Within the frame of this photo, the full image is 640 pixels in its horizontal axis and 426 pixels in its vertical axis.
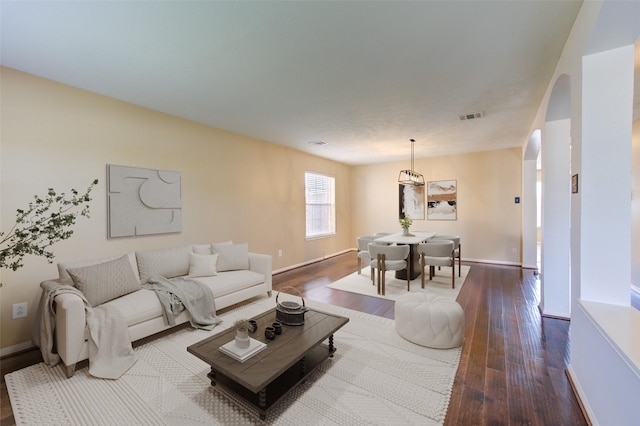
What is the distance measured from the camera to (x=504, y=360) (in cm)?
234

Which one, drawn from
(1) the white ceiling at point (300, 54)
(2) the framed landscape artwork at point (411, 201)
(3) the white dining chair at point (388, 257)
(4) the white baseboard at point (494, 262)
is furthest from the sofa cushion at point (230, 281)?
(4) the white baseboard at point (494, 262)

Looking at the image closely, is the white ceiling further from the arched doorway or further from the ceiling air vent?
the arched doorway

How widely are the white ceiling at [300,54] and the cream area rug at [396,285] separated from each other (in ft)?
8.47

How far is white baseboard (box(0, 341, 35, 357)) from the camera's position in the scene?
2.51 meters

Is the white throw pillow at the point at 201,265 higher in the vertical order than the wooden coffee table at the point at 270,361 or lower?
higher

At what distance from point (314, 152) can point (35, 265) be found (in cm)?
483

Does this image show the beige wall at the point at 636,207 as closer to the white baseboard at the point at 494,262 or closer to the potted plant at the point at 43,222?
the white baseboard at the point at 494,262

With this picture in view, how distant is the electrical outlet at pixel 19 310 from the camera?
8.44ft

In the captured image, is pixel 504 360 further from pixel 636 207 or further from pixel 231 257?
pixel 636 207

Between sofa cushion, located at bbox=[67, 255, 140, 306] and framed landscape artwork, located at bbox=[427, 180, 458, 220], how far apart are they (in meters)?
6.32

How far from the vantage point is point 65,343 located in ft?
7.02

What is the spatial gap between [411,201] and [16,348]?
718cm

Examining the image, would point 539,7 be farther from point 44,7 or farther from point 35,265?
point 35,265

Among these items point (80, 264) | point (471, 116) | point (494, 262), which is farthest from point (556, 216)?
point (80, 264)
